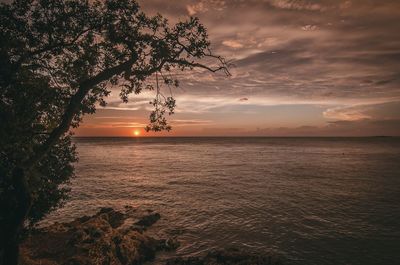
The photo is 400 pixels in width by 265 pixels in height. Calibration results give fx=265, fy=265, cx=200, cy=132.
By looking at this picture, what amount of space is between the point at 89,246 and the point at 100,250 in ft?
2.76

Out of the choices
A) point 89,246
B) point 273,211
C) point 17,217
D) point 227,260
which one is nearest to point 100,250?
point 89,246

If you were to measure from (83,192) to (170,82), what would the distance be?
3612cm

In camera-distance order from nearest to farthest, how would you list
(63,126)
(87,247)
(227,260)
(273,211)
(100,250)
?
(63,126), (100,250), (87,247), (227,260), (273,211)

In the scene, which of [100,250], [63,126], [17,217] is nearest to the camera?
[63,126]

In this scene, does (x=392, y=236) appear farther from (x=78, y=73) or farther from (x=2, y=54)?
(x=2, y=54)

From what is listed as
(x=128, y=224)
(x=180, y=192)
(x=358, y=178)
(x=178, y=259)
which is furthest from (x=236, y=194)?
(x=358, y=178)

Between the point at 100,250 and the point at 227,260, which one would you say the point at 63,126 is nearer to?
the point at 100,250

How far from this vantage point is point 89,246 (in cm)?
1678

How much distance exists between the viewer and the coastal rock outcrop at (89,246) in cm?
1559

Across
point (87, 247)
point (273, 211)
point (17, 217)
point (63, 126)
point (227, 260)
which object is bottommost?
point (273, 211)

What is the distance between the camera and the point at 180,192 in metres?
43.0

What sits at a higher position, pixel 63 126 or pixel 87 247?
pixel 63 126

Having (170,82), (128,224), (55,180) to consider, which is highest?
(170,82)

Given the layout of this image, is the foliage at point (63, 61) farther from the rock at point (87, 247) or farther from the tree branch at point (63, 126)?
the rock at point (87, 247)
